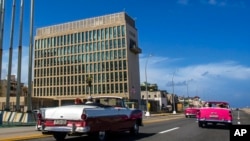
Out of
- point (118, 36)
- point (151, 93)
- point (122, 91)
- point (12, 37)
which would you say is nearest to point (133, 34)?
point (118, 36)

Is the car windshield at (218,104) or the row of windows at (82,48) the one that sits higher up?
the row of windows at (82,48)

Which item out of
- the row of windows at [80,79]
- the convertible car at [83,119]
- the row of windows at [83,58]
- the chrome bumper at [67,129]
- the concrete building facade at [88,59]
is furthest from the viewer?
the row of windows at [83,58]

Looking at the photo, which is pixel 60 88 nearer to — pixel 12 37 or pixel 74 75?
pixel 74 75

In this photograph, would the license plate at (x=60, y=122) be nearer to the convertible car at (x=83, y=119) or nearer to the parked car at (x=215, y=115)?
the convertible car at (x=83, y=119)

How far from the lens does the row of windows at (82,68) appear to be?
104 meters

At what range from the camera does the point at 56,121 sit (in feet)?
37.1

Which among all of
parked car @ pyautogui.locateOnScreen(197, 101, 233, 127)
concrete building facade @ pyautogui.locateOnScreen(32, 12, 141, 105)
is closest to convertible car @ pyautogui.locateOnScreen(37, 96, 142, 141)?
parked car @ pyautogui.locateOnScreen(197, 101, 233, 127)

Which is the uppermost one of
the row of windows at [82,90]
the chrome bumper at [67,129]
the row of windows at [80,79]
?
the row of windows at [80,79]

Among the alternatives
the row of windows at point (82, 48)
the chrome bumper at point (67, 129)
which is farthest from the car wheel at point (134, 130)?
the row of windows at point (82, 48)

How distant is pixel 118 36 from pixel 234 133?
99.2 metres

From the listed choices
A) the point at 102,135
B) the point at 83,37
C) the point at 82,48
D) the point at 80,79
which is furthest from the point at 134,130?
the point at 83,37

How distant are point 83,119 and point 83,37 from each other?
10079 cm

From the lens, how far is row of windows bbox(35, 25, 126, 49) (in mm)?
104431

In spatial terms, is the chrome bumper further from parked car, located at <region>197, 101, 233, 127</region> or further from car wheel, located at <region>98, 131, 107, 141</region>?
parked car, located at <region>197, 101, 233, 127</region>
